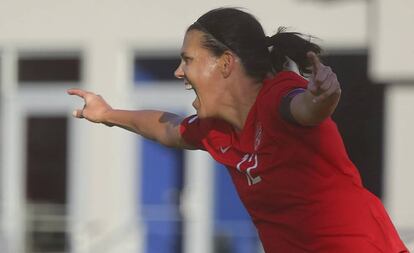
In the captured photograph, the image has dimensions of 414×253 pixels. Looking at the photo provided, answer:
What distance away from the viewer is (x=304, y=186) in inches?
147

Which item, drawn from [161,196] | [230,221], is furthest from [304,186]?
[161,196]

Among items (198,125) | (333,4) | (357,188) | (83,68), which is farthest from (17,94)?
(357,188)

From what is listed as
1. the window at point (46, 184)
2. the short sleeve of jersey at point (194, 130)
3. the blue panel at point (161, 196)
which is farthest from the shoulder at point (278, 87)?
the window at point (46, 184)

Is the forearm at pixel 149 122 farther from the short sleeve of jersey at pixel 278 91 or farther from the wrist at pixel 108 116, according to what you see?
the short sleeve of jersey at pixel 278 91

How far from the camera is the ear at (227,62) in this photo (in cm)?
386

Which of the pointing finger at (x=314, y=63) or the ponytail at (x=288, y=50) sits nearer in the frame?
the pointing finger at (x=314, y=63)

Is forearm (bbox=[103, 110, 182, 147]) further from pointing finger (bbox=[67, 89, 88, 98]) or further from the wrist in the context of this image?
pointing finger (bbox=[67, 89, 88, 98])

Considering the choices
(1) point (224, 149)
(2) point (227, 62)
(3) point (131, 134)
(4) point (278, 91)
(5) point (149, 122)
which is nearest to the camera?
(4) point (278, 91)

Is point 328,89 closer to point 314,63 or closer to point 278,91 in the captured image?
point 314,63

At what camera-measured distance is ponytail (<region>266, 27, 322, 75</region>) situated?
3.88 meters

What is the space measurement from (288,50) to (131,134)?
21.7 ft

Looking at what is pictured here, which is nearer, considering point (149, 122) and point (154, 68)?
point (149, 122)

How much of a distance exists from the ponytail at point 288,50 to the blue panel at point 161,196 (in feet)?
21.9

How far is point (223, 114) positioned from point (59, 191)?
22.8 ft
